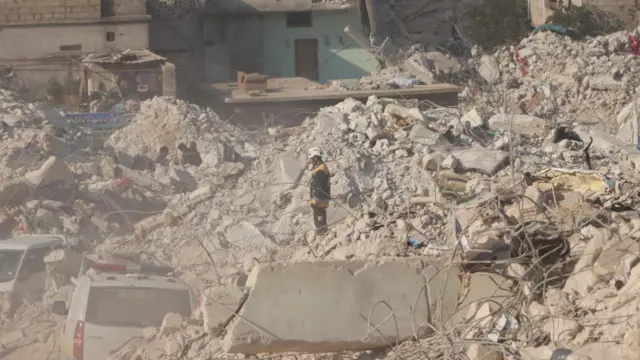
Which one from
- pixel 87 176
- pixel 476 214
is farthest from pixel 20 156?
pixel 476 214

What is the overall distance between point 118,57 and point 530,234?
2301 centimetres

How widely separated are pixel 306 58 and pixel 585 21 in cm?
871

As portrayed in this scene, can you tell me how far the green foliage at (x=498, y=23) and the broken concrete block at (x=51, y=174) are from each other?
1941cm

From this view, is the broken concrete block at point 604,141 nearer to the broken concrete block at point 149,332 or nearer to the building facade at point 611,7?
the broken concrete block at point 149,332

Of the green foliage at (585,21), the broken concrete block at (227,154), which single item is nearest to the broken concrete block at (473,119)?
the broken concrete block at (227,154)

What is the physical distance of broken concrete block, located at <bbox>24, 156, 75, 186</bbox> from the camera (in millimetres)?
17984

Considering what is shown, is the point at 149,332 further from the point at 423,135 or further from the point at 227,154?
the point at 227,154

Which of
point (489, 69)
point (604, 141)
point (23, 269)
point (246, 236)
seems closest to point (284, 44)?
point (489, 69)

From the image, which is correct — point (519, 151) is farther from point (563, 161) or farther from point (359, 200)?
point (359, 200)

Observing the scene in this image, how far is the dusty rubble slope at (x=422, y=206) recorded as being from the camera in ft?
25.2

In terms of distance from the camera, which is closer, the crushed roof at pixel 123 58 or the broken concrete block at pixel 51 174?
the broken concrete block at pixel 51 174

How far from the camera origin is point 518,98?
27.6m

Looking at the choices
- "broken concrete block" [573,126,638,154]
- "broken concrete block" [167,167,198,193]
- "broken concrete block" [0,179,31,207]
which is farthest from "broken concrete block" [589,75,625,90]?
"broken concrete block" [0,179,31,207]

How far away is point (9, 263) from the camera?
14406 millimetres
